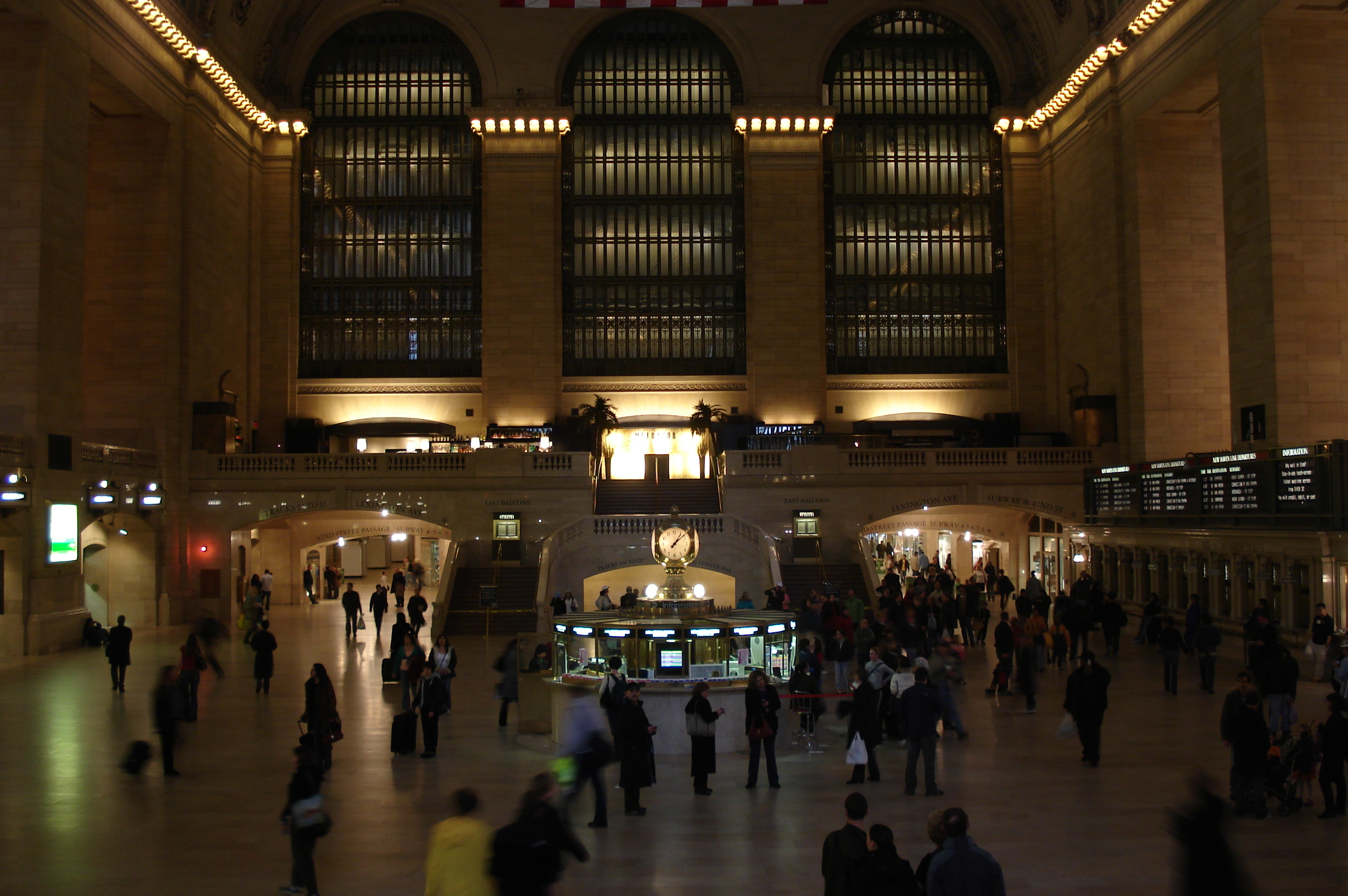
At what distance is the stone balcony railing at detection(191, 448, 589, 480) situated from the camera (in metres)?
31.0

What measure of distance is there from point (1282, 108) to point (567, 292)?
2340 cm

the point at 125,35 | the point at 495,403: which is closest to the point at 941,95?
the point at 495,403

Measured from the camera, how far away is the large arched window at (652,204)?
40.6 m

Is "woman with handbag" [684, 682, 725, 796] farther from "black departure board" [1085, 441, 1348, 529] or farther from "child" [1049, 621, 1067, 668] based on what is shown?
"black departure board" [1085, 441, 1348, 529]

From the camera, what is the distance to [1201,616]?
16.7 meters

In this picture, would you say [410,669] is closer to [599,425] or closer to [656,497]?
[656,497]

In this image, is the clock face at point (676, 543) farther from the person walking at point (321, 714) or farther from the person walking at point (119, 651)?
the person walking at point (119, 651)

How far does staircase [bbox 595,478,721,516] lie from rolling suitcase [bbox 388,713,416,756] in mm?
18341

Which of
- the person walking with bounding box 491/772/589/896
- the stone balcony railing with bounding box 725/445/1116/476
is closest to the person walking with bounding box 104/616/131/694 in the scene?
the person walking with bounding box 491/772/589/896

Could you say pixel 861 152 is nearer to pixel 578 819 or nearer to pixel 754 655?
pixel 754 655

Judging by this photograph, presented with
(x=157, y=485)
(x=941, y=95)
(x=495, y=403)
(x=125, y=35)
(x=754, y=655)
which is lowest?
(x=754, y=655)

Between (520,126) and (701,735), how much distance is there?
3204 cm

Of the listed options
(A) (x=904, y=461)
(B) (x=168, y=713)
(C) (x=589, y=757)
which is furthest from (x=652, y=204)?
(C) (x=589, y=757)

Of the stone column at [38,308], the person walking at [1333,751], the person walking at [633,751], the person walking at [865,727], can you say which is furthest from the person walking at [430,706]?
the stone column at [38,308]
